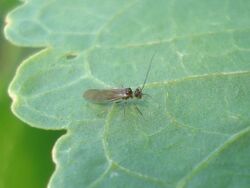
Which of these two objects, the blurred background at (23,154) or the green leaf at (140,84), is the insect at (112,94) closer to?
the green leaf at (140,84)

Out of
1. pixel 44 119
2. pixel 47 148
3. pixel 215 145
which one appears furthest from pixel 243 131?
pixel 47 148

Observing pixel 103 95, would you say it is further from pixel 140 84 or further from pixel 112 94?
pixel 140 84

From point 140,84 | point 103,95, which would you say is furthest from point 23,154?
point 140,84

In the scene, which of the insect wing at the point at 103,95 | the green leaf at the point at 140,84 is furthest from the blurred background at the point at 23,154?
the insect wing at the point at 103,95

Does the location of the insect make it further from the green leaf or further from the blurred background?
the blurred background

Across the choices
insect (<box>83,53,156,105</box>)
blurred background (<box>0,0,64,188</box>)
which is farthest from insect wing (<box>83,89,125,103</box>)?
blurred background (<box>0,0,64,188</box>)

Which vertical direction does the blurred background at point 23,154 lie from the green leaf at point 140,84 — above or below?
below

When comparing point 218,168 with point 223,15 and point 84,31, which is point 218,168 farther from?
point 84,31
